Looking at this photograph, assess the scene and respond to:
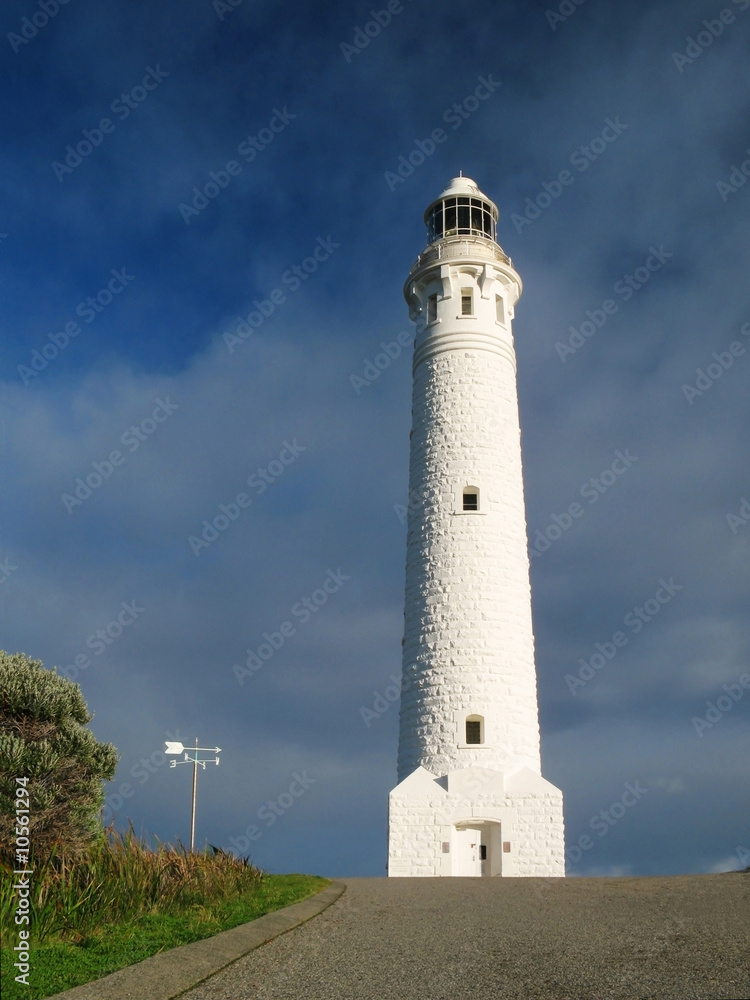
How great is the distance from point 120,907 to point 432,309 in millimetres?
22585

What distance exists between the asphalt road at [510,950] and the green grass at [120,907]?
100cm

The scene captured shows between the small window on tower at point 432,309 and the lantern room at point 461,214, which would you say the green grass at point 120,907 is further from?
the lantern room at point 461,214

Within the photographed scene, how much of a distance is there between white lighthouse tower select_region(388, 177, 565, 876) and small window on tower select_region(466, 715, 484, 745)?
3 cm

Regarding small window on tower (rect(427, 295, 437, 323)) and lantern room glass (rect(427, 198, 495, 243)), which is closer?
small window on tower (rect(427, 295, 437, 323))

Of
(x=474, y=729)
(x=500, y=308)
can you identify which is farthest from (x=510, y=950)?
(x=500, y=308)

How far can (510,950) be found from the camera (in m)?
10.6

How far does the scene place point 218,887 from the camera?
43.7ft

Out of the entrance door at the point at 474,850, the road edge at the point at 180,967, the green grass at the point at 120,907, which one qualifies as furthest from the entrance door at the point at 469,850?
the road edge at the point at 180,967

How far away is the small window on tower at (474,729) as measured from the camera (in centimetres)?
2522

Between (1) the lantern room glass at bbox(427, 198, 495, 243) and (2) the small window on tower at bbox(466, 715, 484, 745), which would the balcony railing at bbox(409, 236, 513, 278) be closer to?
(1) the lantern room glass at bbox(427, 198, 495, 243)

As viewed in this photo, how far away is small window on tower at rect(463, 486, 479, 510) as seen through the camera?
27391 millimetres

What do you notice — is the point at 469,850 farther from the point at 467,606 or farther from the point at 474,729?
the point at 467,606

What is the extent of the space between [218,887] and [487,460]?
55.0 ft

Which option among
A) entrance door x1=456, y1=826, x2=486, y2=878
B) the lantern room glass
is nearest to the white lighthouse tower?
entrance door x1=456, y1=826, x2=486, y2=878
